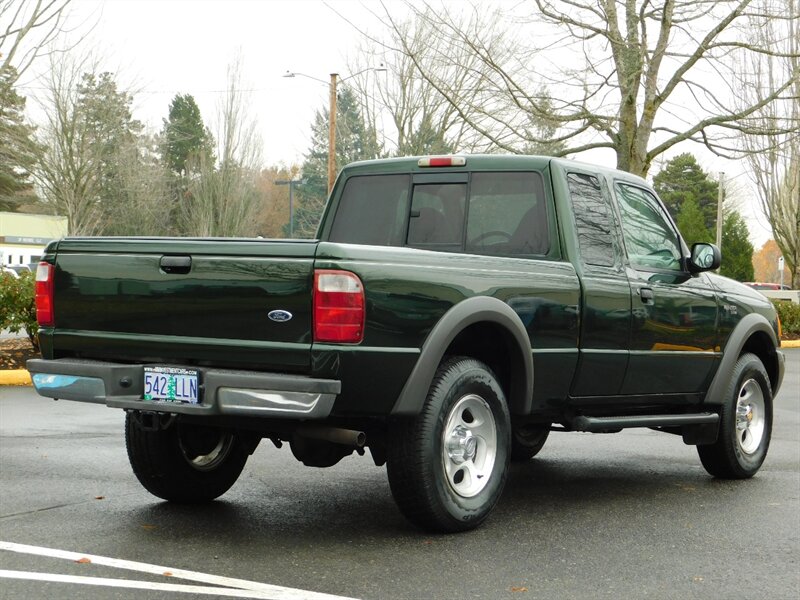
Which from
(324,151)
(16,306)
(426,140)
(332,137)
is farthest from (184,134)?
(16,306)

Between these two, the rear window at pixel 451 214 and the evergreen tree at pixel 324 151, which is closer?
the rear window at pixel 451 214

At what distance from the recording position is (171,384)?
531cm

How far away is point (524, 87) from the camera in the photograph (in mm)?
21719

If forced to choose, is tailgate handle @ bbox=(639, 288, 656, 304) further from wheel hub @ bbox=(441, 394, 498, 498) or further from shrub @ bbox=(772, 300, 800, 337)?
shrub @ bbox=(772, 300, 800, 337)

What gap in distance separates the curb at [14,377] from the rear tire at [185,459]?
24.6 ft

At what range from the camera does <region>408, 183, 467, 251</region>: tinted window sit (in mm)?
6914

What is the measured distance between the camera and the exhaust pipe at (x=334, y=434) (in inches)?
Answer: 213

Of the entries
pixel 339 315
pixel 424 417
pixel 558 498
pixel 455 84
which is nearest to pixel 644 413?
pixel 558 498

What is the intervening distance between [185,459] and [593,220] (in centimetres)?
280

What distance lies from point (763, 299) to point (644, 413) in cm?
158

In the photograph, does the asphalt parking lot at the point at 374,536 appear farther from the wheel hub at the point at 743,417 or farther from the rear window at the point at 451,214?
the rear window at the point at 451,214

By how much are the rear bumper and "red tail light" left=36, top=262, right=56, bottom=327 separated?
462 mm

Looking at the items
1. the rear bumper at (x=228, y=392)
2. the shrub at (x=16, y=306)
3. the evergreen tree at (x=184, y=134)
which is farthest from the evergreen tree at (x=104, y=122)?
the rear bumper at (x=228, y=392)

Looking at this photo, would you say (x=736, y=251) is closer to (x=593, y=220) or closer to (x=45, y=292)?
(x=593, y=220)
